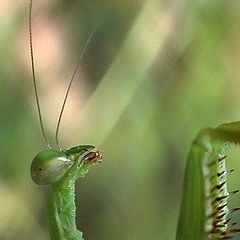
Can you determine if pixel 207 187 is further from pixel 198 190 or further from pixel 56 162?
pixel 56 162

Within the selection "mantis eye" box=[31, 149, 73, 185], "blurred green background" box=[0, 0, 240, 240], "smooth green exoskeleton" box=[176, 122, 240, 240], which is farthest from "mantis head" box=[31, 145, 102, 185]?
"blurred green background" box=[0, 0, 240, 240]

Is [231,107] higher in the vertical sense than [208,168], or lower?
higher

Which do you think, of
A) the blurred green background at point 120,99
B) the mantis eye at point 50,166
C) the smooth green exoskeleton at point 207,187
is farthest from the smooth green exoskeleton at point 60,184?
the blurred green background at point 120,99

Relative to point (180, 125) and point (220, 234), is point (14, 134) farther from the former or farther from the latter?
point (220, 234)

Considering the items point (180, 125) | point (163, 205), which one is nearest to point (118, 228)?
point (163, 205)

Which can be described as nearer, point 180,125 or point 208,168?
point 208,168

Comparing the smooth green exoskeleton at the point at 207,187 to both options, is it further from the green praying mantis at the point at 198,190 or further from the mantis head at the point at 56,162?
the mantis head at the point at 56,162

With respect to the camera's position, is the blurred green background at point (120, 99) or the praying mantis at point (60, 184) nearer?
the praying mantis at point (60, 184)
